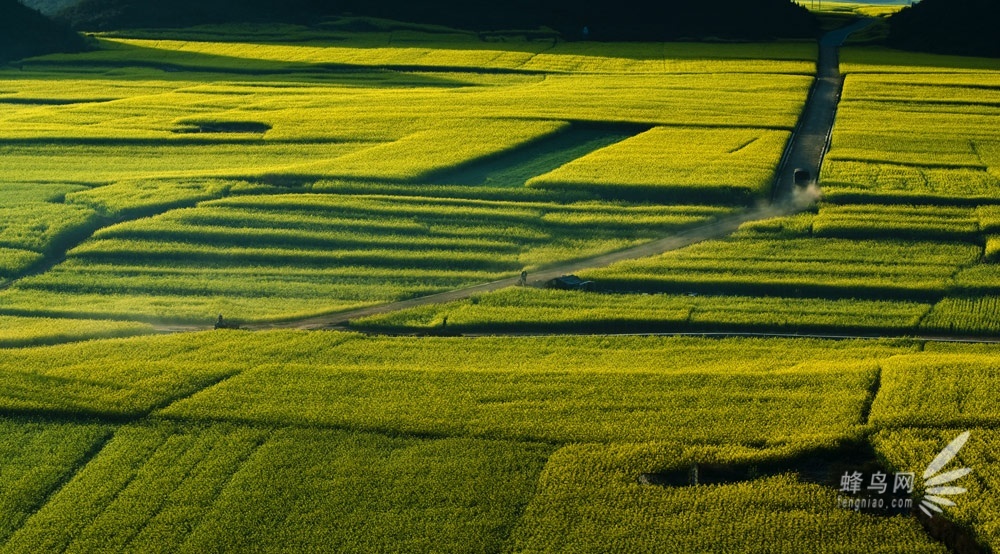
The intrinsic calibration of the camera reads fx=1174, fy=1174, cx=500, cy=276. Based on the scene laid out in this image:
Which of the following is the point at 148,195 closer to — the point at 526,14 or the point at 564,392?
the point at 564,392

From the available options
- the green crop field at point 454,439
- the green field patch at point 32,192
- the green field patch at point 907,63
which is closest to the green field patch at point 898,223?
the green crop field at point 454,439

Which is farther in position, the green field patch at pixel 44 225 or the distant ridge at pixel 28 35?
the distant ridge at pixel 28 35

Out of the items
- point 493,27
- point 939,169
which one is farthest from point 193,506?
point 493,27

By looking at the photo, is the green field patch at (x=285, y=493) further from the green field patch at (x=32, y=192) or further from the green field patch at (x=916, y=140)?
the green field patch at (x=916, y=140)

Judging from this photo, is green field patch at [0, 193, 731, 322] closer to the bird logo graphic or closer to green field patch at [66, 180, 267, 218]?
green field patch at [66, 180, 267, 218]

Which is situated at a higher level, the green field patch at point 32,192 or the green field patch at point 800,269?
the green field patch at point 32,192

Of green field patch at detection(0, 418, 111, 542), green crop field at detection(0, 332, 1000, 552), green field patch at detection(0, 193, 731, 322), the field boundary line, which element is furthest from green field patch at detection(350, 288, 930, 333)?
green field patch at detection(0, 418, 111, 542)

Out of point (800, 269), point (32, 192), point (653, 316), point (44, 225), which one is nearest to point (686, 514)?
point (653, 316)
